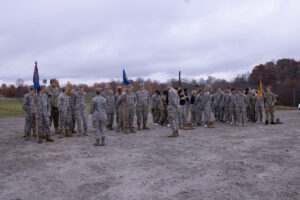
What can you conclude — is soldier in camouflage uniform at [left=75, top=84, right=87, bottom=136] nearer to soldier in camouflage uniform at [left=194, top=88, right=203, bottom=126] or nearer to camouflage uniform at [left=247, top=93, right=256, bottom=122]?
soldier in camouflage uniform at [left=194, top=88, right=203, bottom=126]

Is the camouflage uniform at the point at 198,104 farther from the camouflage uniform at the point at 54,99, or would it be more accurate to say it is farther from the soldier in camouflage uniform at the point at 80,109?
the camouflage uniform at the point at 54,99

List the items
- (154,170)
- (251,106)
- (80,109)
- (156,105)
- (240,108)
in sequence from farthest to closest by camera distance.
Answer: (251,106), (156,105), (240,108), (80,109), (154,170)

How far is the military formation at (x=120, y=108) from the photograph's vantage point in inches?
418

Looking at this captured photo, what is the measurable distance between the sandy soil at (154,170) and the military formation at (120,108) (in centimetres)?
146

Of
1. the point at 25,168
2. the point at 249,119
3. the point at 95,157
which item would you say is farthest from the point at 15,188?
the point at 249,119

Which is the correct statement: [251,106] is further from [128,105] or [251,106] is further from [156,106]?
[128,105]

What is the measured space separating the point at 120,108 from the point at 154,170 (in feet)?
23.4

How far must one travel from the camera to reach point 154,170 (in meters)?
6.36

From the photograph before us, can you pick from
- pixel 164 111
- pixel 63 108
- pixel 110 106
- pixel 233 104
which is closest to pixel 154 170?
pixel 63 108

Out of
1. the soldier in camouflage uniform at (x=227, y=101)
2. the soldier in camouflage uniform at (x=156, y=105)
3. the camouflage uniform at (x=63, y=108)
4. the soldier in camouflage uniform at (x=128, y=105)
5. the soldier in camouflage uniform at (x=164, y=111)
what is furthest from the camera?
the soldier in camouflage uniform at (x=156, y=105)

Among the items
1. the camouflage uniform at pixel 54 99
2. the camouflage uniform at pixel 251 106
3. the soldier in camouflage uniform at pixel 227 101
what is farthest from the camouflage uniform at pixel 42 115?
the camouflage uniform at pixel 251 106

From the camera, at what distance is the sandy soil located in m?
4.91

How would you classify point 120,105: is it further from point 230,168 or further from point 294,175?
point 294,175

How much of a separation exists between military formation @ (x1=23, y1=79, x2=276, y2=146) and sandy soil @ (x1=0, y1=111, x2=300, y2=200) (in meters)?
1.46
